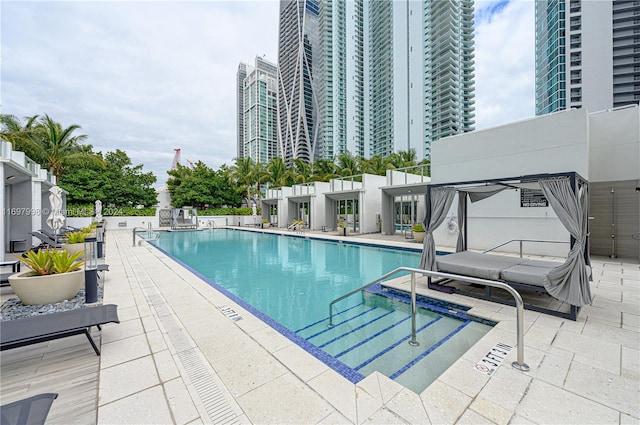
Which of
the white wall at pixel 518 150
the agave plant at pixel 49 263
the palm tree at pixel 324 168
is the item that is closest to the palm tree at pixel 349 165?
the palm tree at pixel 324 168

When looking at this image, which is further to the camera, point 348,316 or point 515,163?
point 515,163

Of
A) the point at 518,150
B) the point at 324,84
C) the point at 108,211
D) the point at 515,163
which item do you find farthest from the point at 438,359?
the point at 324,84

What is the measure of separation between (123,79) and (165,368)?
20.5 metres

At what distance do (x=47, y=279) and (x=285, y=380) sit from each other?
478 centimetres

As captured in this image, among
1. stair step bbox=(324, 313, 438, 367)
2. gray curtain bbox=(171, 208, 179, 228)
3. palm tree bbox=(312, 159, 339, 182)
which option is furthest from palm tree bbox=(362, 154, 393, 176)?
stair step bbox=(324, 313, 438, 367)

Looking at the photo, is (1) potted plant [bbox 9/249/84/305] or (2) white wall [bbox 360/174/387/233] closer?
(1) potted plant [bbox 9/249/84/305]

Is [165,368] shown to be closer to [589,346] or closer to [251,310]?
[251,310]

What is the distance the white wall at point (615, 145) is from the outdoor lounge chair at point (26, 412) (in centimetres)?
1294

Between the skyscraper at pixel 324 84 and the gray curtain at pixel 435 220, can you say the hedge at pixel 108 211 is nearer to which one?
the gray curtain at pixel 435 220

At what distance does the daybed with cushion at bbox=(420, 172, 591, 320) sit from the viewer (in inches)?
158

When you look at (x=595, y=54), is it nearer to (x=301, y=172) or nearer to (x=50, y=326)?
(x=301, y=172)

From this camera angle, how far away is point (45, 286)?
14.7 feet

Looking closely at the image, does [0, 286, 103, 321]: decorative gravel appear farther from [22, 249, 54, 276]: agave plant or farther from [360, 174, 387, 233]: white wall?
[360, 174, 387, 233]: white wall

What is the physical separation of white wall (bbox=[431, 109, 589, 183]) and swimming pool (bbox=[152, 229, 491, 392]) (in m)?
4.24
